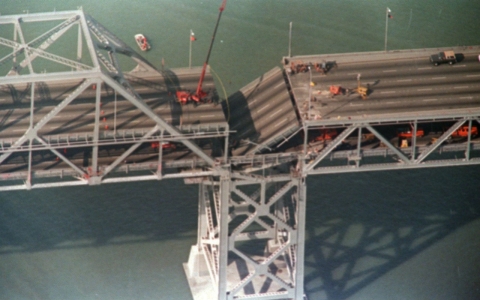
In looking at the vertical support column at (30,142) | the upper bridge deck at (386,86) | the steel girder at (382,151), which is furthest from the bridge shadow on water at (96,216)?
the upper bridge deck at (386,86)

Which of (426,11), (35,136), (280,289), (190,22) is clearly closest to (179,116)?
(35,136)

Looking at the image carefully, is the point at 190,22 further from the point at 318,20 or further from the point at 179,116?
the point at 179,116

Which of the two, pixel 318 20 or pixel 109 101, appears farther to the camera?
pixel 318 20

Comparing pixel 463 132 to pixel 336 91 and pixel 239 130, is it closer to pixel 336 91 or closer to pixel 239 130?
pixel 336 91

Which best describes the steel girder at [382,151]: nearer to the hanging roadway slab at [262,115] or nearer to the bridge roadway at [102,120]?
the hanging roadway slab at [262,115]

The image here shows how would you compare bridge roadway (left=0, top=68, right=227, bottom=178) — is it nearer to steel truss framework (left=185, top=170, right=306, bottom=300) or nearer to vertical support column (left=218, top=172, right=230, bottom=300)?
vertical support column (left=218, top=172, right=230, bottom=300)
